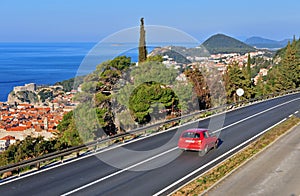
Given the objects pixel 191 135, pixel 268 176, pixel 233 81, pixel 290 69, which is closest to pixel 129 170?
pixel 191 135

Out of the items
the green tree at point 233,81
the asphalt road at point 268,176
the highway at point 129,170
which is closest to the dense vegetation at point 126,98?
the highway at point 129,170

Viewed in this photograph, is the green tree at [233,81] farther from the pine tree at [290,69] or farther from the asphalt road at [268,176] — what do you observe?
the asphalt road at [268,176]

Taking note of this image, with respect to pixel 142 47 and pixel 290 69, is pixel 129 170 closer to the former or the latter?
pixel 142 47

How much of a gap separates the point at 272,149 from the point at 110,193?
10191mm

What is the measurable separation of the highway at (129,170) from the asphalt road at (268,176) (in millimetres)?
1633

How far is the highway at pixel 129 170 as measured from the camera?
1261 cm

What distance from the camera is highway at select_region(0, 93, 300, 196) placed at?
12.6 meters

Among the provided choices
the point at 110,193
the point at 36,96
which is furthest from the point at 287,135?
the point at 36,96

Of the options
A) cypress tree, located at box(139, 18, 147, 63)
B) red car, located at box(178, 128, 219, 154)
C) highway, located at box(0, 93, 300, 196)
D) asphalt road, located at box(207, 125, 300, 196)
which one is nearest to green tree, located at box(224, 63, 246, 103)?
cypress tree, located at box(139, 18, 147, 63)

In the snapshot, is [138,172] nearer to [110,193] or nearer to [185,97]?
[110,193]

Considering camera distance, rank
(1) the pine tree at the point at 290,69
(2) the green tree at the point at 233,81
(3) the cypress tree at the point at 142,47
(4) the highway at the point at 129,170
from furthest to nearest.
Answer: (1) the pine tree at the point at 290,69 → (2) the green tree at the point at 233,81 → (3) the cypress tree at the point at 142,47 → (4) the highway at the point at 129,170

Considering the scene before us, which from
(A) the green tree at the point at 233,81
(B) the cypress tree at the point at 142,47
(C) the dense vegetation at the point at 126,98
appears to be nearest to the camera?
(C) the dense vegetation at the point at 126,98

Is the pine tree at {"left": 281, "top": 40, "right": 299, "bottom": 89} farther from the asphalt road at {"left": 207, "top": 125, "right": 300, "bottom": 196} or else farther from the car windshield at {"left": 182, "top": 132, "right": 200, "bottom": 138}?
the car windshield at {"left": 182, "top": 132, "right": 200, "bottom": 138}

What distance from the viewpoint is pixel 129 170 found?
15.2 m
